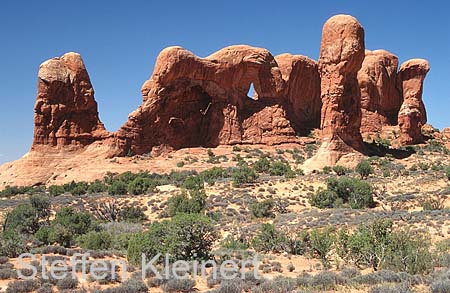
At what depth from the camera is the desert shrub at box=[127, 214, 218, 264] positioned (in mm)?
11578

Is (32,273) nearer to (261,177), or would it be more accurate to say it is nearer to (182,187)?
(182,187)

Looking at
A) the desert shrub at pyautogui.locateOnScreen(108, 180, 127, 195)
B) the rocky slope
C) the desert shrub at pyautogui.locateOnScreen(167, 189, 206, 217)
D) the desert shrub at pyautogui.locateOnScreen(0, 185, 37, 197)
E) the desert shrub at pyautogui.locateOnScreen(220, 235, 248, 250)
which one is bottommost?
the desert shrub at pyautogui.locateOnScreen(220, 235, 248, 250)

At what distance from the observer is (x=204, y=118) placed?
42.5 m

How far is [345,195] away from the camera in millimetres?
23422

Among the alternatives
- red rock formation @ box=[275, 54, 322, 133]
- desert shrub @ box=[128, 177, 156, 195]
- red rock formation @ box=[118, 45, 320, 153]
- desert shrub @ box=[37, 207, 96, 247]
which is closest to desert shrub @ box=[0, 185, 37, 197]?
red rock formation @ box=[118, 45, 320, 153]

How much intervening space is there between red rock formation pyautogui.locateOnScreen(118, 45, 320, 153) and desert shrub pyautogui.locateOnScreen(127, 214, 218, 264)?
26935 millimetres

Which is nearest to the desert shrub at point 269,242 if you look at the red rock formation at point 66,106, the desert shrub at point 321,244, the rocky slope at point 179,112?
the desert shrub at point 321,244

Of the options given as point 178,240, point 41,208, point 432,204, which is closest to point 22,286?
point 178,240

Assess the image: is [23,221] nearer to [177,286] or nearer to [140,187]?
[140,187]

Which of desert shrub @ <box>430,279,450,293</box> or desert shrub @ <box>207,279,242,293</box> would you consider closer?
desert shrub @ <box>430,279,450,293</box>

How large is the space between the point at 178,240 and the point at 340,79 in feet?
80.2

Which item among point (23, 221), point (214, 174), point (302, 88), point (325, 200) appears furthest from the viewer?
point (302, 88)

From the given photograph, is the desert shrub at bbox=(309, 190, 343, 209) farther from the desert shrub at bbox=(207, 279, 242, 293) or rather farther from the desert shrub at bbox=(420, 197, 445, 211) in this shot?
the desert shrub at bbox=(207, 279, 242, 293)

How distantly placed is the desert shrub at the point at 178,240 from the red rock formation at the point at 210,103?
88.4ft
